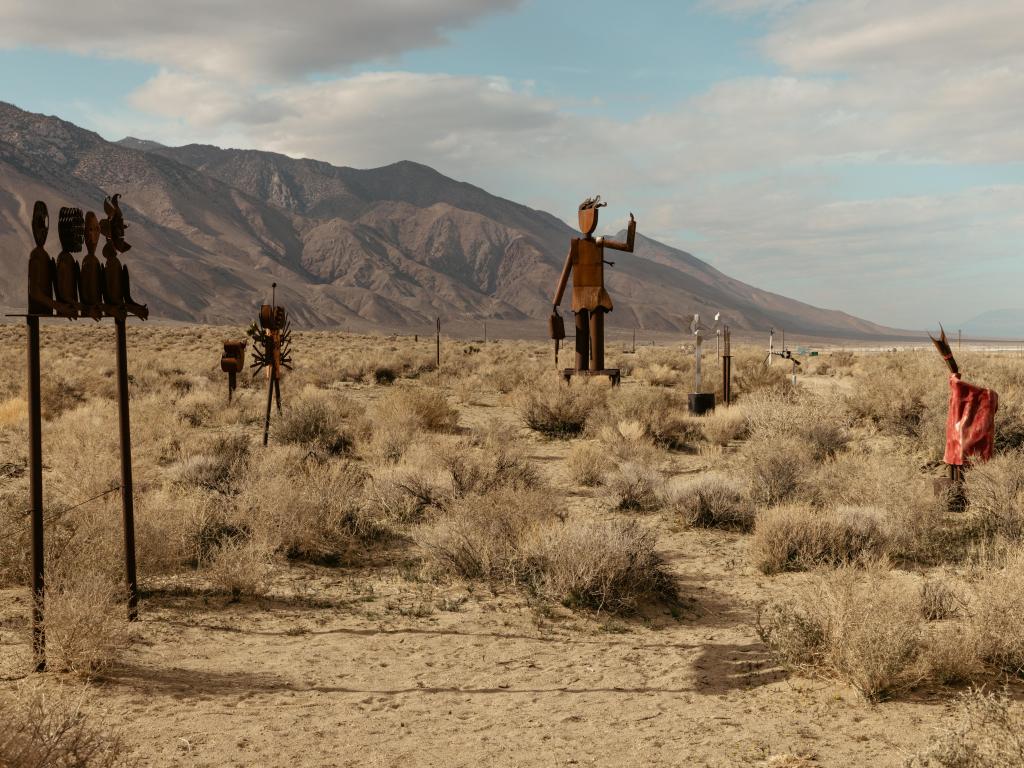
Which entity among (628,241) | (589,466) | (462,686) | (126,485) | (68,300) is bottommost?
(462,686)

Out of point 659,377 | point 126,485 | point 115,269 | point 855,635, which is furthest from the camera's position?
point 659,377

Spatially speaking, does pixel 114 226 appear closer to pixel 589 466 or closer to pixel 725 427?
pixel 589 466

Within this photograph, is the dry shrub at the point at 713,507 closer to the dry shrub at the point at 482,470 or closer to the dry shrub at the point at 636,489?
the dry shrub at the point at 636,489

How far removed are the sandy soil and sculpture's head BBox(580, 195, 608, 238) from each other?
1266 cm

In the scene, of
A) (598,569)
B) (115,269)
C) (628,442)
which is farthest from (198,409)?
(598,569)

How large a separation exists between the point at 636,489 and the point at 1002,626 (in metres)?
5.87

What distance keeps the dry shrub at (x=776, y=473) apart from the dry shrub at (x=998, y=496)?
1.96m

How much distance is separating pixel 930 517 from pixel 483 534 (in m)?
4.81

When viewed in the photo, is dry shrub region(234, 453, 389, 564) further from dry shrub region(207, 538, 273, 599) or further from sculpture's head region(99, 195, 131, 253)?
sculpture's head region(99, 195, 131, 253)

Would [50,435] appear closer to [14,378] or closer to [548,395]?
[548,395]

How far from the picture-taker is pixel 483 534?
841 centimetres

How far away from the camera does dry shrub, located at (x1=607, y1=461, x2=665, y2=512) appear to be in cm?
1129

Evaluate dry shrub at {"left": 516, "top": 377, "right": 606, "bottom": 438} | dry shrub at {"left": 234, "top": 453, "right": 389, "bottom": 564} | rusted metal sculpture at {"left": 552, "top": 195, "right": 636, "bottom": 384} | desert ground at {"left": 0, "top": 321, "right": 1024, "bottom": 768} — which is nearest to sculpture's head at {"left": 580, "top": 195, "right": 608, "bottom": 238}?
rusted metal sculpture at {"left": 552, "top": 195, "right": 636, "bottom": 384}

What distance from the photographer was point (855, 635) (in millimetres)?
5441
